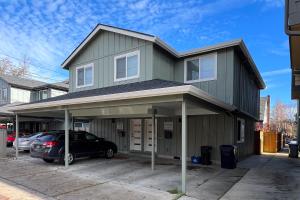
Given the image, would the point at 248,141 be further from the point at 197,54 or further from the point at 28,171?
the point at 28,171

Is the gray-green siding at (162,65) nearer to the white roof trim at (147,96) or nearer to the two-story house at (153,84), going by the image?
the two-story house at (153,84)

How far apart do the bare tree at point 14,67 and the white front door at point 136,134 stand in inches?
1299

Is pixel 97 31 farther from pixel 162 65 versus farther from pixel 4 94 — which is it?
pixel 4 94

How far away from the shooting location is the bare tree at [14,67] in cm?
4209

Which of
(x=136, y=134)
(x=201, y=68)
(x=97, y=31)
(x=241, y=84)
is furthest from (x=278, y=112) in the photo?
(x=97, y=31)

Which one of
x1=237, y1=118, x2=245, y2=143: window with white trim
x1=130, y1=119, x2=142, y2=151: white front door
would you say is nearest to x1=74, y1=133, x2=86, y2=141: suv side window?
→ x1=130, y1=119, x2=142, y2=151: white front door

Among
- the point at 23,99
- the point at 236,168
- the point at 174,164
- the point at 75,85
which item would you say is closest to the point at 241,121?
the point at 236,168

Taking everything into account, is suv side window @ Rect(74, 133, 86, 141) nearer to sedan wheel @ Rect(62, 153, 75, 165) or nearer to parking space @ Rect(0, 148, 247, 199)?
sedan wheel @ Rect(62, 153, 75, 165)

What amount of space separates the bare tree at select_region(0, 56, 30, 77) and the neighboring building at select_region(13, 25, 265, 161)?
2942 centimetres

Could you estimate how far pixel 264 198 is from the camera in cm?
722

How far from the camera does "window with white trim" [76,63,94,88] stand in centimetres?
1662

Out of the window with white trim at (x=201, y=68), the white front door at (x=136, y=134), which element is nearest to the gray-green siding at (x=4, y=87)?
the white front door at (x=136, y=134)

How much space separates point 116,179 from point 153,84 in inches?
147

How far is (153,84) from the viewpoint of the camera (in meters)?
10.4
